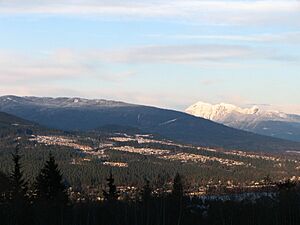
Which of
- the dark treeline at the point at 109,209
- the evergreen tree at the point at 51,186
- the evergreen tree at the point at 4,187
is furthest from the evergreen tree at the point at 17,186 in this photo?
the evergreen tree at the point at 51,186

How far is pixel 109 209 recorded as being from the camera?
71250mm

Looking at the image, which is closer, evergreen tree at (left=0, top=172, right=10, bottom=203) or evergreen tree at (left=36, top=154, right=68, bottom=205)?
evergreen tree at (left=36, top=154, right=68, bottom=205)

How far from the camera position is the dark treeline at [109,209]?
5528 centimetres

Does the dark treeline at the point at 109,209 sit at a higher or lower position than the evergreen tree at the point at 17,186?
lower

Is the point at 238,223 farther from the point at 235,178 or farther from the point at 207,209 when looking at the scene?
the point at 235,178

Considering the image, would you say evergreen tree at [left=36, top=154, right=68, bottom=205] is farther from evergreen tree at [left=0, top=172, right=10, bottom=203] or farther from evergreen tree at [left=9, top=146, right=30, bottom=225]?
evergreen tree at [left=0, top=172, right=10, bottom=203]

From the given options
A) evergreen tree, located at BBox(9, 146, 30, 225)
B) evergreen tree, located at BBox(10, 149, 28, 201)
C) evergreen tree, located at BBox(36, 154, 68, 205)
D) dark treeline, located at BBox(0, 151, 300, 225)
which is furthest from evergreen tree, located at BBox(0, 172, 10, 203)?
evergreen tree, located at BBox(36, 154, 68, 205)

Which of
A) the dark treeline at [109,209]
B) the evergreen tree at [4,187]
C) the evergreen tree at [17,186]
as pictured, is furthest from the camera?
the evergreen tree at [4,187]

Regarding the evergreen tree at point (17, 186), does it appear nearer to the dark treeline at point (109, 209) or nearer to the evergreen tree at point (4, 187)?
the dark treeline at point (109, 209)

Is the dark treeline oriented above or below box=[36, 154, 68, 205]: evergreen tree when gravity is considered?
below

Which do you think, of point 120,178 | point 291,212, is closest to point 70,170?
point 120,178

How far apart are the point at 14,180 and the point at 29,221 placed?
377 cm

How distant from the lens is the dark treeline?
55.3m

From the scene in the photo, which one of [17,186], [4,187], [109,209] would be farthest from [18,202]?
[109,209]
